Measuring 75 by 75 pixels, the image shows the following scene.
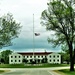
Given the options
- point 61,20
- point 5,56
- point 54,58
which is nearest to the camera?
point 61,20

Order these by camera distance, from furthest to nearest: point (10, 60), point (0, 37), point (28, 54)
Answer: point (28, 54), point (10, 60), point (0, 37)

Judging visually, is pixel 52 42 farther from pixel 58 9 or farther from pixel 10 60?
pixel 10 60

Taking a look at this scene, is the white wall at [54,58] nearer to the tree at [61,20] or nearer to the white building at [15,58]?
the white building at [15,58]

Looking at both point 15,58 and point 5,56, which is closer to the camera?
point 15,58

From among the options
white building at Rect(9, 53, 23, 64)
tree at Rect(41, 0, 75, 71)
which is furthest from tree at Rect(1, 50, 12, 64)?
tree at Rect(41, 0, 75, 71)

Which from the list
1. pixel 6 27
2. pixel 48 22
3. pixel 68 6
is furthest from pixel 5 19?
pixel 68 6

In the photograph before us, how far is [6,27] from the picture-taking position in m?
42.9

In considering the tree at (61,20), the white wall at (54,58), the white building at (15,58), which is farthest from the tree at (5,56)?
the tree at (61,20)

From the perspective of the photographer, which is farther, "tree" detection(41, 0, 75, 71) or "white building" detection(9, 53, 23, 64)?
"white building" detection(9, 53, 23, 64)

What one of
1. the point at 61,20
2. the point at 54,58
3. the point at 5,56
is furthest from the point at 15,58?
the point at 61,20

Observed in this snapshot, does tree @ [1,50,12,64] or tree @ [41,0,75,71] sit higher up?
tree @ [41,0,75,71]

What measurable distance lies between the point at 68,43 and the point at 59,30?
106 inches

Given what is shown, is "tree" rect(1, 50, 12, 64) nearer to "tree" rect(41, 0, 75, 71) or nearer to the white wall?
the white wall

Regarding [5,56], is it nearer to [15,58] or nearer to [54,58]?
[15,58]
